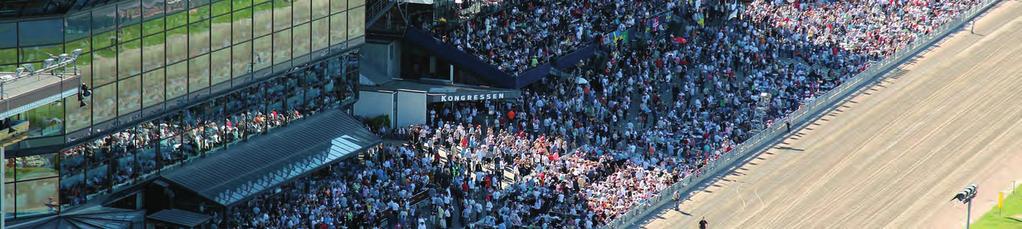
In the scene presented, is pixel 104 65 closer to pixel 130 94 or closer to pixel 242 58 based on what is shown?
pixel 130 94

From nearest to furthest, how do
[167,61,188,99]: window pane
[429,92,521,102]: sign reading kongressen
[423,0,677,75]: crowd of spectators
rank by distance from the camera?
[167,61,188,99]: window pane
[429,92,521,102]: sign reading kongressen
[423,0,677,75]: crowd of spectators

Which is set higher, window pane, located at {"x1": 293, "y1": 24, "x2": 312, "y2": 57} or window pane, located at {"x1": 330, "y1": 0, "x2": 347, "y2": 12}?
window pane, located at {"x1": 330, "y1": 0, "x2": 347, "y2": 12}

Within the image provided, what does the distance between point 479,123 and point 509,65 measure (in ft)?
13.6

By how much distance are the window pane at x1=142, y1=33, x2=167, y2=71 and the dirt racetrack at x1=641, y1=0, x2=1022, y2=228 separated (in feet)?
65.5

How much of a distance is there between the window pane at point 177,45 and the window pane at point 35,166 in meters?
6.17

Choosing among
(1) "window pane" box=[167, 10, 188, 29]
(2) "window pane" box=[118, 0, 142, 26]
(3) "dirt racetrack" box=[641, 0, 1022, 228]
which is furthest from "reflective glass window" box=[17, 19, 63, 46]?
(3) "dirt racetrack" box=[641, 0, 1022, 228]

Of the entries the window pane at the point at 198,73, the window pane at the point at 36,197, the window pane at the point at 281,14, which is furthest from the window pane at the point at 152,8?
the window pane at the point at 281,14

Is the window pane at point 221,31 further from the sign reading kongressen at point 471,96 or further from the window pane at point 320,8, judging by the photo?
the sign reading kongressen at point 471,96

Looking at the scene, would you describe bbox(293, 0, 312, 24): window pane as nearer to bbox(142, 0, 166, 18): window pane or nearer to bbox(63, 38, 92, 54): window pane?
bbox(142, 0, 166, 18): window pane

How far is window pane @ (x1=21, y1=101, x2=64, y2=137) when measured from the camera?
8150 centimetres

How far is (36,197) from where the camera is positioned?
82875 millimetres

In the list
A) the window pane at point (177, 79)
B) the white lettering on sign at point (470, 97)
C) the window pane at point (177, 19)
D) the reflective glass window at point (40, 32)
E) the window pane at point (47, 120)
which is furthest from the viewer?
the white lettering on sign at point (470, 97)

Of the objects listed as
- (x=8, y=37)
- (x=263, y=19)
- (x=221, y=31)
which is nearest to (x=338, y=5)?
(x=263, y=19)

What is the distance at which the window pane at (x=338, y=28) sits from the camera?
97.1 meters
